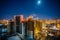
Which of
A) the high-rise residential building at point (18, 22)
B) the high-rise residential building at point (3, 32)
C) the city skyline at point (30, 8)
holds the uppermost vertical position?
the city skyline at point (30, 8)

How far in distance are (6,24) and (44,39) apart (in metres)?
0.72

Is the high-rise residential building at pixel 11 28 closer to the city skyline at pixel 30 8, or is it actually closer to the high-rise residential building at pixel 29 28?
the city skyline at pixel 30 8

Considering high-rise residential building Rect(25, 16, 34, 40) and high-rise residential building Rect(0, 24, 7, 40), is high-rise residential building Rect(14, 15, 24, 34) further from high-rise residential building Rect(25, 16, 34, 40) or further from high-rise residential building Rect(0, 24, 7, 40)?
high-rise residential building Rect(0, 24, 7, 40)

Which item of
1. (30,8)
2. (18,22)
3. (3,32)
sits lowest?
(3,32)

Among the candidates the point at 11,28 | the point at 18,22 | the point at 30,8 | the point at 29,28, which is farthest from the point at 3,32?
the point at 30,8

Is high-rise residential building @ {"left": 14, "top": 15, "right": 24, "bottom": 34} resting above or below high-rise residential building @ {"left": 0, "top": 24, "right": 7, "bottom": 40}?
above

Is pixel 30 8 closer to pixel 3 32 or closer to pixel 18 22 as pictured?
pixel 18 22

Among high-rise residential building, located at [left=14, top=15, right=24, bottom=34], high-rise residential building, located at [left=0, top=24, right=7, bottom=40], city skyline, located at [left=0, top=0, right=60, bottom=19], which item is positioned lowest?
high-rise residential building, located at [left=0, top=24, right=7, bottom=40]

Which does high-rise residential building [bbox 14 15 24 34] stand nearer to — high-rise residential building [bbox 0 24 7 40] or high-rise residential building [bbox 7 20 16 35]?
high-rise residential building [bbox 7 20 16 35]

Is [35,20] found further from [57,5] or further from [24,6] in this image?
[57,5]

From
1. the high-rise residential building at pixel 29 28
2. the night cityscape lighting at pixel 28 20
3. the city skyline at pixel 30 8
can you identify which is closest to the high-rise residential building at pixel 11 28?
the night cityscape lighting at pixel 28 20

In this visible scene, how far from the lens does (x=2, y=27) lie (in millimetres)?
2324

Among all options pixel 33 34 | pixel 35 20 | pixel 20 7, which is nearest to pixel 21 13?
pixel 20 7

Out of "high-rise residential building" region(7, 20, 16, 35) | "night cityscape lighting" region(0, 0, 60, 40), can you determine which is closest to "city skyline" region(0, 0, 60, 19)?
"night cityscape lighting" region(0, 0, 60, 40)
